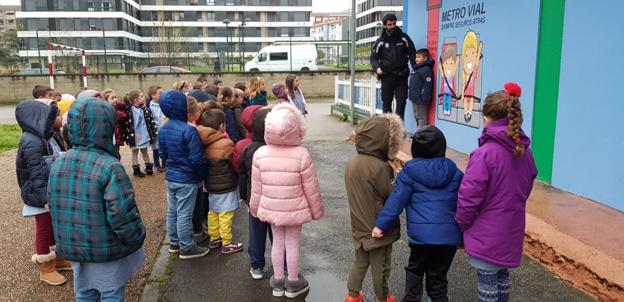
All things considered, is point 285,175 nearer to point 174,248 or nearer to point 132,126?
point 174,248

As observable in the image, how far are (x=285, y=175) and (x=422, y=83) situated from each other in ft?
19.0

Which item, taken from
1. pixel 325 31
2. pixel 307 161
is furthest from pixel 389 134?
pixel 325 31

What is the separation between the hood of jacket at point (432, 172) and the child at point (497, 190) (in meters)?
0.13

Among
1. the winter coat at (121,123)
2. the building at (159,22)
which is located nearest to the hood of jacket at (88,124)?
the winter coat at (121,123)

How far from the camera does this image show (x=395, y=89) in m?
9.33

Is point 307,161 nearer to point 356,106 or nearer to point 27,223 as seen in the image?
point 27,223

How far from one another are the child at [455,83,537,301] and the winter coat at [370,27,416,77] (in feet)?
19.4

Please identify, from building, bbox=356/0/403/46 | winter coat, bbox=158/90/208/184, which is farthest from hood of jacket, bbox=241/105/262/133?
building, bbox=356/0/403/46

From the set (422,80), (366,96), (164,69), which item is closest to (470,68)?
(422,80)

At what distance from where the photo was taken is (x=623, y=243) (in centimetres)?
404

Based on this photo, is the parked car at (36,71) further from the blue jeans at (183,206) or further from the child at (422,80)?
the blue jeans at (183,206)

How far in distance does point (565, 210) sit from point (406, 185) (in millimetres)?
2588

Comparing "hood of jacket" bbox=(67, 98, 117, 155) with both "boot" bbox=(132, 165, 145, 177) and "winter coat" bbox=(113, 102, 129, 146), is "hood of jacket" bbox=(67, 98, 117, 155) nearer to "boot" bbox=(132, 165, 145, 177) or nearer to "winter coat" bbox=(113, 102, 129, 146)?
"winter coat" bbox=(113, 102, 129, 146)

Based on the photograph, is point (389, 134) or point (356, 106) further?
point (356, 106)
